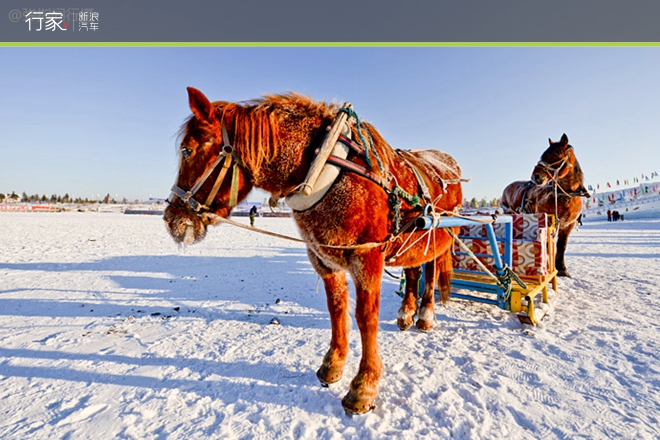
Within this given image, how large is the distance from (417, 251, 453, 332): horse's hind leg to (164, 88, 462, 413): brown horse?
1.58 metres

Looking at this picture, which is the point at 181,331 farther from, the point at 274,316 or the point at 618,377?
the point at 618,377

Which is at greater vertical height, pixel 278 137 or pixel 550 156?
pixel 550 156

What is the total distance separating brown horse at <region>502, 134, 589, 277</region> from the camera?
5.87 meters

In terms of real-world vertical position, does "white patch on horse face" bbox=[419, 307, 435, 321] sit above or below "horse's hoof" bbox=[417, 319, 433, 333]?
above

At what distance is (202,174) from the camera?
2.05 meters

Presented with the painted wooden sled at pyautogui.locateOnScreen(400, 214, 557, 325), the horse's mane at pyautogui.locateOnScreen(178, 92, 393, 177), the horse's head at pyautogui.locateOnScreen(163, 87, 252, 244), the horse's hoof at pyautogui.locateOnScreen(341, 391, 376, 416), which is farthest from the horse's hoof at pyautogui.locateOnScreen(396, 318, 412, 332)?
the horse's head at pyautogui.locateOnScreen(163, 87, 252, 244)

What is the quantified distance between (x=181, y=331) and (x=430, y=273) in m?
3.31

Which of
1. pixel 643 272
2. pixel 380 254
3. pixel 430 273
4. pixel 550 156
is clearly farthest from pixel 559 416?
pixel 643 272

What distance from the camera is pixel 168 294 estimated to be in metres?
5.54

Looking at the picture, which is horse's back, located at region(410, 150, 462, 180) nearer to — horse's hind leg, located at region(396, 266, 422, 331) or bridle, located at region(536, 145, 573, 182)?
horse's hind leg, located at region(396, 266, 422, 331)

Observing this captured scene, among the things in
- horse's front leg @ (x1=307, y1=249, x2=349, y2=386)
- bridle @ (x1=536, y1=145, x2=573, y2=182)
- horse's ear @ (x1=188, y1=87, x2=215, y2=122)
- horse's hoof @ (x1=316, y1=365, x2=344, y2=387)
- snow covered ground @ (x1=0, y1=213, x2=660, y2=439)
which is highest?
bridle @ (x1=536, y1=145, x2=573, y2=182)

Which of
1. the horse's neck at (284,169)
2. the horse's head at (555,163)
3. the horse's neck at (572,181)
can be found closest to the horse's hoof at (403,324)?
the horse's neck at (284,169)

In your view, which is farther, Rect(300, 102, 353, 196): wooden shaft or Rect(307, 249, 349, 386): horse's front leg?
Rect(307, 249, 349, 386): horse's front leg

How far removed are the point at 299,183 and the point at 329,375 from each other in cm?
164
